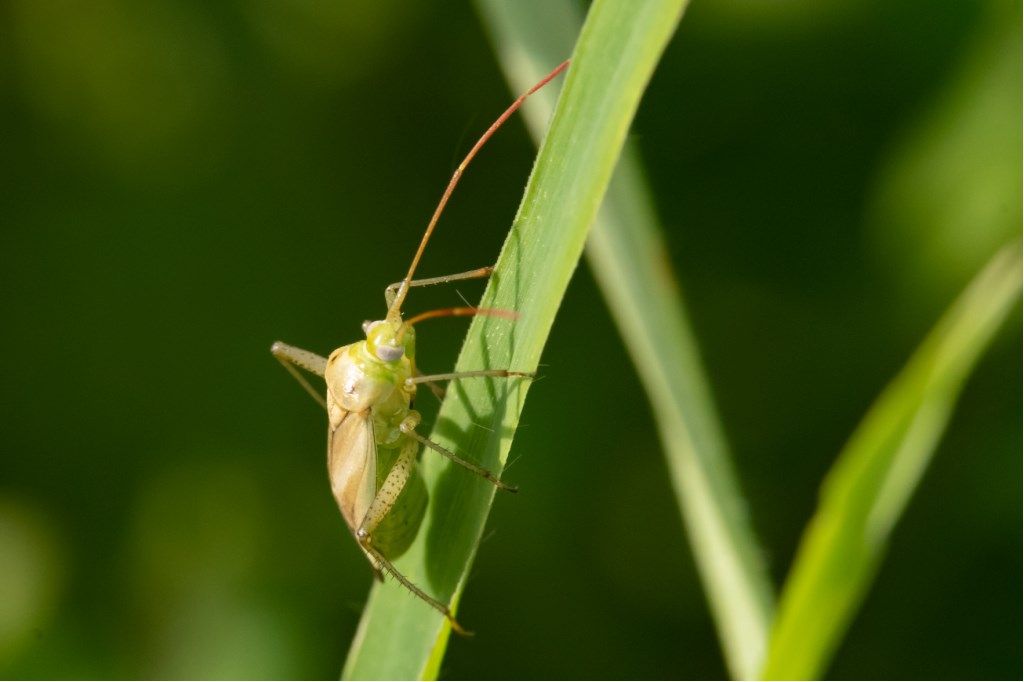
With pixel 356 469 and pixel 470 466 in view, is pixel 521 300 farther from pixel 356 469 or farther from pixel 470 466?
pixel 356 469

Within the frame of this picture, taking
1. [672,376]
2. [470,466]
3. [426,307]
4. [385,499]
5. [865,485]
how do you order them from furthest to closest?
[426,307]
[385,499]
[672,376]
[470,466]
[865,485]

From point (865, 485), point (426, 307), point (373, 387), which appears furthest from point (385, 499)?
point (426, 307)

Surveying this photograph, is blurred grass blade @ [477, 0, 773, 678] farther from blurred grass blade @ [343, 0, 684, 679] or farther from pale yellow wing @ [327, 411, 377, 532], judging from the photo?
pale yellow wing @ [327, 411, 377, 532]

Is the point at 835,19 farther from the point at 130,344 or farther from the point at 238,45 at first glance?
the point at 130,344

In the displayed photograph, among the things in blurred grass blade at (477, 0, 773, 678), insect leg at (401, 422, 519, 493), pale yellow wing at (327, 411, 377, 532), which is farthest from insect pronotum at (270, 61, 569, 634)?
blurred grass blade at (477, 0, 773, 678)

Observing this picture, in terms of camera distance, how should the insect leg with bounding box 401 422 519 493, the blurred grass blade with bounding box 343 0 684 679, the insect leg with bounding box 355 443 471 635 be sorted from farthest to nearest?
the insect leg with bounding box 355 443 471 635 → the insect leg with bounding box 401 422 519 493 → the blurred grass blade with bounding box 343 0 684 679

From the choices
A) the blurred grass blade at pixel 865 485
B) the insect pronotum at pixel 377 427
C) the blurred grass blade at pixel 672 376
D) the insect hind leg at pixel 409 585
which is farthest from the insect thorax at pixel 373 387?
the blurred grass blade at pixel 865 485

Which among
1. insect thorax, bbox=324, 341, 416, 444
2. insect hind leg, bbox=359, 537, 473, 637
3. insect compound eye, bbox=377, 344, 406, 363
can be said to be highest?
insect compound eye, bbox=377, 344, 406, 363

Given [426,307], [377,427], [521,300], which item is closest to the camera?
[521,300]
